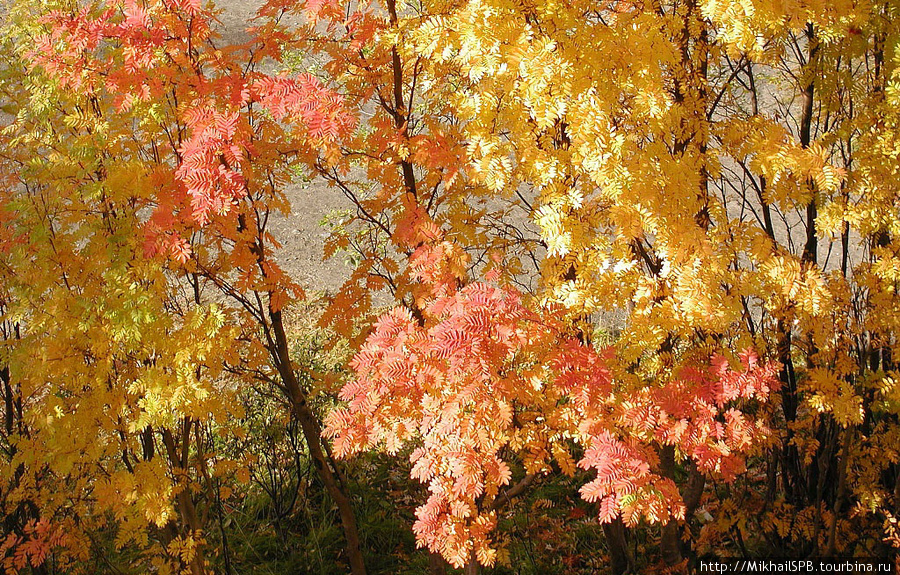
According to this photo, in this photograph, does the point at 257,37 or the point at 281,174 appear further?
the point at 281,174

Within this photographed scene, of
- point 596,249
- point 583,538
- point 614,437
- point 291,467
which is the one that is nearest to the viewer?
point 614,437

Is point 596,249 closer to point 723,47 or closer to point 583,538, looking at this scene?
point 723,47

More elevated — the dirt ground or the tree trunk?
the dirt ground

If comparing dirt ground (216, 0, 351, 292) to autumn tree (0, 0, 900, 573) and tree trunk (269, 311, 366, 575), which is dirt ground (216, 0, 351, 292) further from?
autumn tree (0, 0, 900, 573)

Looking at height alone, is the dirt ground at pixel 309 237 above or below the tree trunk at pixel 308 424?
above

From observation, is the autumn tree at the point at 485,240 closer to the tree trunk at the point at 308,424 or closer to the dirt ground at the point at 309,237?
the tree trunk at the point at 308,424

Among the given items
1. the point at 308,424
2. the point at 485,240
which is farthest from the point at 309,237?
the point at 485,240

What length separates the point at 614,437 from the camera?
8.12 feet

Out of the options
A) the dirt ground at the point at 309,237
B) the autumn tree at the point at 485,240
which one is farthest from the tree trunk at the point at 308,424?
the dirt ground at the point at 309,237

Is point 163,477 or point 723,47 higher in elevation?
point 723,47

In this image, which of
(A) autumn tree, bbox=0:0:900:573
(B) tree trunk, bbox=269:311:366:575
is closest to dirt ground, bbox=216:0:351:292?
(B) tree trunk, bbox=269:311:366:575

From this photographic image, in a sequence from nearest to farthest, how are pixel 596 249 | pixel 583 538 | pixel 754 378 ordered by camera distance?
pixel 754 378 → pixel 596 249 → pixel 583 538

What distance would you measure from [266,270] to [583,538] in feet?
9.13

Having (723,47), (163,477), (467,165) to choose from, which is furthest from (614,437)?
(163,477)
